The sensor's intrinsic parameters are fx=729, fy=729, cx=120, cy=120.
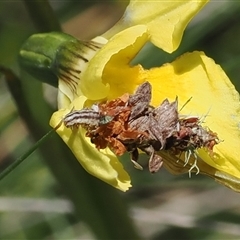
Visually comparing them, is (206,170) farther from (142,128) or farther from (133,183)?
(133,183)

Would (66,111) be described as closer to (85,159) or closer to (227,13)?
(85,159)

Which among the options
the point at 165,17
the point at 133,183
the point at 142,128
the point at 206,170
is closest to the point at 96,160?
the point at 142,128

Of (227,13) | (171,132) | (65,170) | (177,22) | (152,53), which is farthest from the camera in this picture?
(227,13)

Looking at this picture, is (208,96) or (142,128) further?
(208,96)

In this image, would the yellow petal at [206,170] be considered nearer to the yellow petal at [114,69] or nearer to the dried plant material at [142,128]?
Answer: the dried plant material at [142,128]

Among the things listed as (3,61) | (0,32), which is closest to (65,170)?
(3,61)
